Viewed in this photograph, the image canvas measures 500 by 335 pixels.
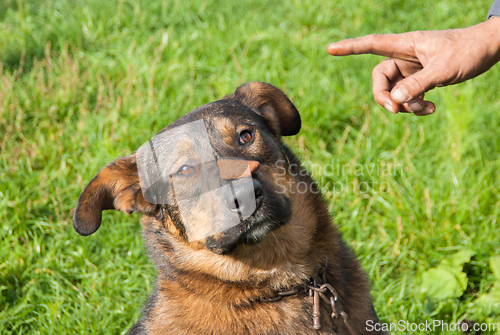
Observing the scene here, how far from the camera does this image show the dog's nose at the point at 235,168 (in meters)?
2.77

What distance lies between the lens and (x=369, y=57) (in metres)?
6.12

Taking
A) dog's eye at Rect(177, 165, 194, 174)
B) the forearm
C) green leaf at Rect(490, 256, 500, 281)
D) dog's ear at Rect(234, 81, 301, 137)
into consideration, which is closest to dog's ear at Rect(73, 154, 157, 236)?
dog's eye at Rect(177, 165, 194, 174)

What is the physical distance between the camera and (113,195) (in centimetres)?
316

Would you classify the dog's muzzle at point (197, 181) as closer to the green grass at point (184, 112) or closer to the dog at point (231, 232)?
the dog at point (231, 232)

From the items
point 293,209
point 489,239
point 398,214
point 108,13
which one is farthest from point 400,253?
point 108,13

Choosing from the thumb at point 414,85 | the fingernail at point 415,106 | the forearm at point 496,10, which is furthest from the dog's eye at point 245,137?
the forearm at point 496,10

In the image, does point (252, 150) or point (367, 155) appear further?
point (367, 155)

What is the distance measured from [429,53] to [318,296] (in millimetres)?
1710

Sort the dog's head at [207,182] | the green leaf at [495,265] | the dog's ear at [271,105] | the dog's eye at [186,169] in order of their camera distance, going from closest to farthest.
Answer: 1. the dog's head at [207,182]
2. the dog's eye at [186,169]
3. the dog's ear at [271,105]
4. the green leaf at [495,265]

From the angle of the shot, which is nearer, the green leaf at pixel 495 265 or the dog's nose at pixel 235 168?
the dog's nose at pixel 235 168

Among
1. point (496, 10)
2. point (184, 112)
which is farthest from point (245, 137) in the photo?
Result: point (184, 112)

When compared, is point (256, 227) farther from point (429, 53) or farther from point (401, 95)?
point (429, 53)

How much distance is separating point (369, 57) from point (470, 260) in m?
3.19

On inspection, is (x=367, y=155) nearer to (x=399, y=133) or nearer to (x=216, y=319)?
(x=399, y=133)
